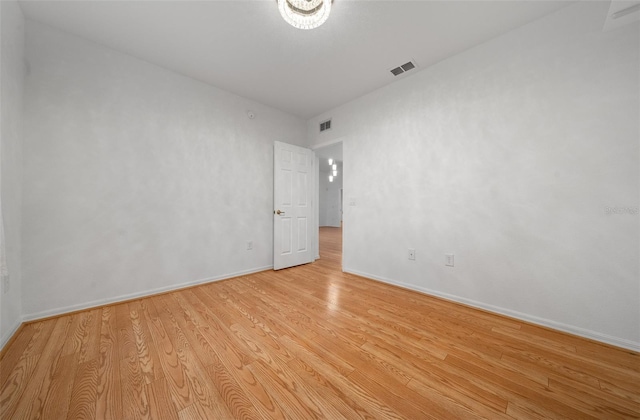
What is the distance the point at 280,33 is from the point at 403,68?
1479 mm

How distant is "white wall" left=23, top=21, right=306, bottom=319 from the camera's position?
194 centimetres

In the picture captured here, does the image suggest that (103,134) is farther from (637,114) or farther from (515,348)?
(637,114)

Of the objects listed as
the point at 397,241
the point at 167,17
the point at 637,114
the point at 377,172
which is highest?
the point at 167,17

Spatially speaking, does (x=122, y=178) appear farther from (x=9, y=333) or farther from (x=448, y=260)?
(x=448, y=260)

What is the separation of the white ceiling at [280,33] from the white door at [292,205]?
1227 millimetres

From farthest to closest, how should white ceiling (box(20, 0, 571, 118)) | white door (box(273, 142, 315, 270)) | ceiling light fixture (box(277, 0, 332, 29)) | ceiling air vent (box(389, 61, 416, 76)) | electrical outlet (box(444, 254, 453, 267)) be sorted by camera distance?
1. white door (box(273, 142, 315, 270))
2. ceiling air vent (box(389, 61, 416, 76))
3. electrical outlet (box(444, 254, 453, 267))
4. white ceiling (box(20, 0, 571, 118))
5. ceiling light fixture (box(277, 0, 332, 29))

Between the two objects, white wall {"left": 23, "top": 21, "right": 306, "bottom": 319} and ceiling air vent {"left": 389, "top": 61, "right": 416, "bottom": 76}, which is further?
ceiling air vent {"left": 389, "top": 61, "right": 416, "bottom": 76}

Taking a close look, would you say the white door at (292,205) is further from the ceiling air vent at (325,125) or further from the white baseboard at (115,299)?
the white baseboard at (115,299)

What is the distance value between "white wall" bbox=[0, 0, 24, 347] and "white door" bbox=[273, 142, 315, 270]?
2473 millimetres

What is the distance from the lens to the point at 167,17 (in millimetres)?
1895

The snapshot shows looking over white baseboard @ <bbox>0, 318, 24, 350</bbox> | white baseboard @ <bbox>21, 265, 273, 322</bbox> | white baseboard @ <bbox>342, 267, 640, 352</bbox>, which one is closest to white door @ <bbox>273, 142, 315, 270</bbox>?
white baseboard @ <bbox>21, 265, 273, 322</bbox>

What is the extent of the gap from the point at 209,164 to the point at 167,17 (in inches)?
58.9

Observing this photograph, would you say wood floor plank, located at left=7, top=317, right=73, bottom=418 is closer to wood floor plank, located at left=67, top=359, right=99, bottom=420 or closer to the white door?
wood floor plank, located at left=67, top=359, right=99, bottom=420

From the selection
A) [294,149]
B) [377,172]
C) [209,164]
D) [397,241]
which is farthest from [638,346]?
[209,164]
